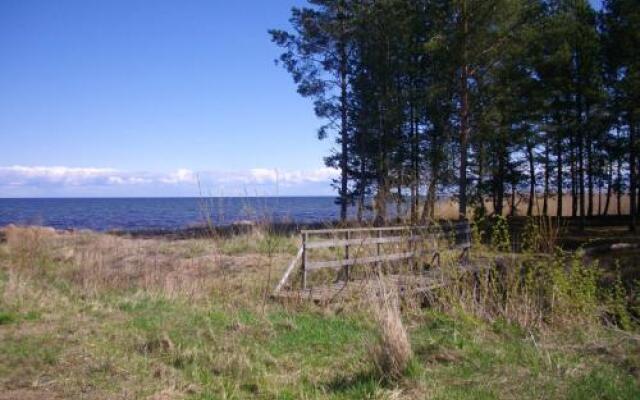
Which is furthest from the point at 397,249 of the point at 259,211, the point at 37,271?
the point at 37,271

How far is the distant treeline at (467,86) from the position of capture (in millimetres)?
20719

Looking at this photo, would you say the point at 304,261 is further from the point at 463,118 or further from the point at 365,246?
the point at 463,118

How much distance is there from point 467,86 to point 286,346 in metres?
17.2

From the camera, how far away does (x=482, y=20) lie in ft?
65.9

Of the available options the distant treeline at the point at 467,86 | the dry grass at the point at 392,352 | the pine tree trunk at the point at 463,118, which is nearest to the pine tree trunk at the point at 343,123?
the distant treeline at the point at 467,86

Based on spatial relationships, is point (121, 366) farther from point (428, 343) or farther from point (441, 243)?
point (441, 243)

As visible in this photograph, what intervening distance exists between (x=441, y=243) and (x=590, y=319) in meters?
4.09

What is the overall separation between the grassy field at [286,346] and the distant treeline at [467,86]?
1048 centimetres

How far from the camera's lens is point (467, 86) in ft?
69.9

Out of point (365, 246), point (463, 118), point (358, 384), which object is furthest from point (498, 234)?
point (463, 118)

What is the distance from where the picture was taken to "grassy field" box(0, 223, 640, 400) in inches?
187

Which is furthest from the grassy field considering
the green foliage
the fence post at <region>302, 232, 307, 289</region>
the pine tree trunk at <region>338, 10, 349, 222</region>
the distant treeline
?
the pine tree trunk at <region>338, 10, 349, 222</region>

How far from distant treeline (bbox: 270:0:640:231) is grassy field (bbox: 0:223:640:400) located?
34.4ft

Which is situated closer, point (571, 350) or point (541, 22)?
point (571, 350)
